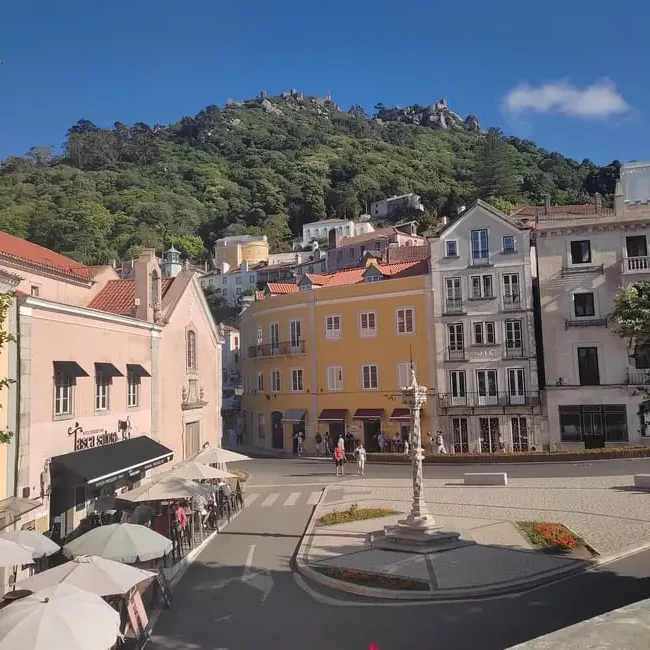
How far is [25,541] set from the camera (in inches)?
537

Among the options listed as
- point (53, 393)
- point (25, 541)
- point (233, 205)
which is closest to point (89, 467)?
point (53, 393)

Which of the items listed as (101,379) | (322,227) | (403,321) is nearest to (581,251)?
(403,321)

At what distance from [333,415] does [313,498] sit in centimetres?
1741

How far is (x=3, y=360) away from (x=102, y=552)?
654 centimetres

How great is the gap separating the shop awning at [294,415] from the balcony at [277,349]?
4029 mm

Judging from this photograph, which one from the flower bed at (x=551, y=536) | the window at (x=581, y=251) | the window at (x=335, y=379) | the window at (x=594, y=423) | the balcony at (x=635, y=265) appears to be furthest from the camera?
the window at (x=335, y=379)

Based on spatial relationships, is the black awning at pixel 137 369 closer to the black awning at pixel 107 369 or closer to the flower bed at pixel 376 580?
the black awning at pixel 107 369

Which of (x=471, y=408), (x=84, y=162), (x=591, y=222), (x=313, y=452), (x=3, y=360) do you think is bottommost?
(x=313, y=452)

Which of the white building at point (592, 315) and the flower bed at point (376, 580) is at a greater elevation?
the white building at point (592, 315)

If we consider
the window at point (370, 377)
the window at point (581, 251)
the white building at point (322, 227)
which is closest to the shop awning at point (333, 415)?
the window at point (370, 377)

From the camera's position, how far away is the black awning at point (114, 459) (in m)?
18.5

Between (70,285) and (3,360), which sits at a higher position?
(70,285)

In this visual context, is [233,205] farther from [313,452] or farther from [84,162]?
[313,452]

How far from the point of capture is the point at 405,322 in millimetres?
42250
